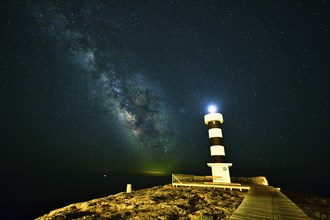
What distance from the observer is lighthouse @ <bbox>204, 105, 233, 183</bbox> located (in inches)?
709

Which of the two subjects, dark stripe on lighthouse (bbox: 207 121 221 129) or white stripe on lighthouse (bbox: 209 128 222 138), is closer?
white stripe on lighthouse (bbox: 209 128 222 138)

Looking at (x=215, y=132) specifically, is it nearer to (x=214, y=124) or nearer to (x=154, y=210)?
(x=214, y=124)

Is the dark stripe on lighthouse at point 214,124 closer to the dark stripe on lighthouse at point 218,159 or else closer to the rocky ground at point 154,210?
the dark stripe on lighthouse at point 218,159

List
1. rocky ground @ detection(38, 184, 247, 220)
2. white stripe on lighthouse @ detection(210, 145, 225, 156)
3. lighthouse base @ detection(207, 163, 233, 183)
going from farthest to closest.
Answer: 1. white stripe on lighthouse @ detection(210, 145, 225, 156)
2. lighthouse base @ detection(207, 163, 233, 183)
3. rocky ground @ detection(38, 184, 247, 220)

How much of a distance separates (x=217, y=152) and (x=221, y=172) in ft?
6.45

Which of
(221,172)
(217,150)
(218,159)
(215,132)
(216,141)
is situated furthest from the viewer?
(215,132)

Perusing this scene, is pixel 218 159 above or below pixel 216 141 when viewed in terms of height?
below

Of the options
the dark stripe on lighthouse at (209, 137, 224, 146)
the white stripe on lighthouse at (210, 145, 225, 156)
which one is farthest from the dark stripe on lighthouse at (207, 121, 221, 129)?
the white stripe on lighthouse at (210, 145, 225, 156)

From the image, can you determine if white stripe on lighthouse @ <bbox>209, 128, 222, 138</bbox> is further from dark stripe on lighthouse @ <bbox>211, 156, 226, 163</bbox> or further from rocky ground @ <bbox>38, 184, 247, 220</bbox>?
rocky ground @ <bbox>38, 184, 247, 220</bbox>

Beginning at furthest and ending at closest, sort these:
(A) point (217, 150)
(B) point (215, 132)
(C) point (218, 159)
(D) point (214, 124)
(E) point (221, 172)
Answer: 1. (D) point (214, 124)
2. (B) point (215, 132)
3. (A) point (217, 150)
4. (C) point (218, 159)
5. (E) point (221, 172)

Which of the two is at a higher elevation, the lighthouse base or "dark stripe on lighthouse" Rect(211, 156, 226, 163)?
"dark stripe on lighthouse" Rect(211, 156, 226, 163)

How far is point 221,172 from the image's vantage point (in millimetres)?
18172

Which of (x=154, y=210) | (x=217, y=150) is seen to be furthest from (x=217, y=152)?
(x=154, y=210)

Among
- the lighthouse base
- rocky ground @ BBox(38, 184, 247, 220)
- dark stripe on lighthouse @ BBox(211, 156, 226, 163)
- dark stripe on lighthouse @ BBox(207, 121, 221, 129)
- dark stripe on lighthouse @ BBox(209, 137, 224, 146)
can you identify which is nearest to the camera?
rocky ground @ BBox(38, 184, 247, 220)
